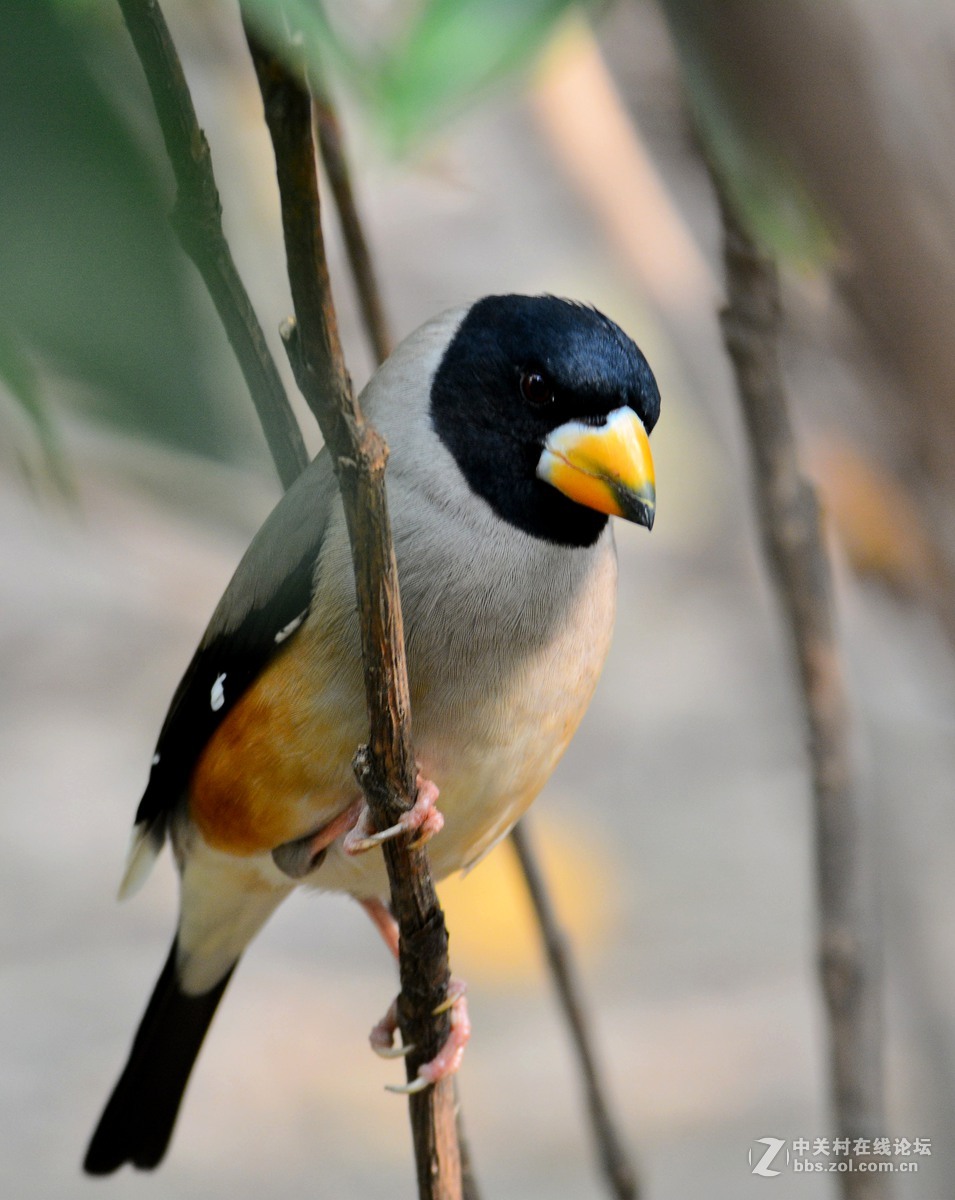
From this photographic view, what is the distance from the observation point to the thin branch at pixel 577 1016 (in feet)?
5.98

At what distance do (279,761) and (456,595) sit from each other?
293 millimetres

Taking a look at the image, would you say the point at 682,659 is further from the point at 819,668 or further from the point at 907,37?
the point at 907,37

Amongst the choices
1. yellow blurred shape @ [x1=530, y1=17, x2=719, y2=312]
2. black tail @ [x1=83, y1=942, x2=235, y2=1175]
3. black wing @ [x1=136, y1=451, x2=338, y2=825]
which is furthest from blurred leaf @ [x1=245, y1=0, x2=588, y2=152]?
yellow blurred shape @ [x1=530, y1=17, x2=719, y2=312]

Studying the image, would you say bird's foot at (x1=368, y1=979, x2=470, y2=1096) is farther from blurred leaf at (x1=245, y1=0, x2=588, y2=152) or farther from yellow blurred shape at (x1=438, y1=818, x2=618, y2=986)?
yellow blurred shape at (x1=438, y1=818, x2=618, y2=986)

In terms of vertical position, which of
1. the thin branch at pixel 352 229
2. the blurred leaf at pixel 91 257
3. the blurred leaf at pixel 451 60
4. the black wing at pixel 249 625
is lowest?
the blurred leaf at pixel 91 257

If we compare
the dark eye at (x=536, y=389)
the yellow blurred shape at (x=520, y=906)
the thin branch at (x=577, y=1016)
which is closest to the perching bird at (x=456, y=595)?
the dark eye at (x=536, y=389)

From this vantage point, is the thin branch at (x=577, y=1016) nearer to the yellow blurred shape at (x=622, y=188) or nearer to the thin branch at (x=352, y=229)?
the thin branch at (x=352, y=229)

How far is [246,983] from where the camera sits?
4.87 meters

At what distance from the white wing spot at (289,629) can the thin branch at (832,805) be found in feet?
1.89

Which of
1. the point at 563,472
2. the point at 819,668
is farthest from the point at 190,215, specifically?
the point at 819,668

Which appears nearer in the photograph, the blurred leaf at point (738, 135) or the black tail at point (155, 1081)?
the blurred leaf at point (738, 135)

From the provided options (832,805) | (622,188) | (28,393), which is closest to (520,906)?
(622,188)

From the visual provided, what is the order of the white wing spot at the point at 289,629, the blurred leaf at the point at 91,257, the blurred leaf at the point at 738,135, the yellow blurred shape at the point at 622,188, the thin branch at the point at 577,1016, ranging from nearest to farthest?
the blurred leaf at the point at 91,257 < the blurred leaf at the point at 738,135 < the white wing spot at the point at 289,629 < the thin branch at the point at 577,1016 < the yellow blurred shape at the point at 622,188

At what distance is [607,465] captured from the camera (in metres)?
1.34
